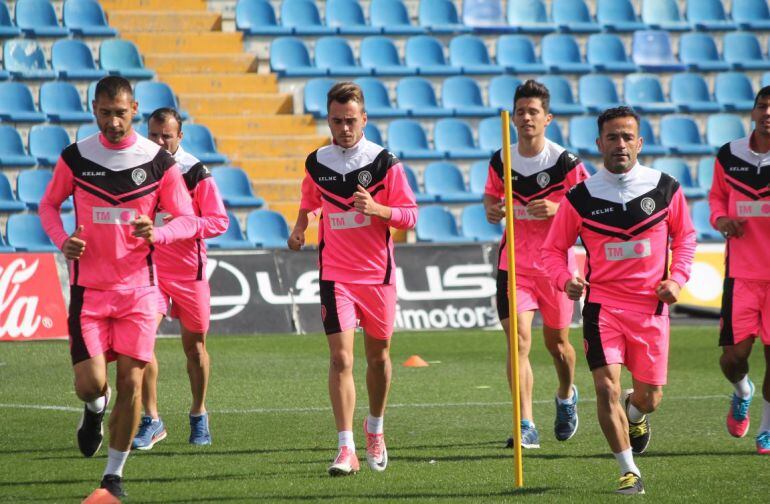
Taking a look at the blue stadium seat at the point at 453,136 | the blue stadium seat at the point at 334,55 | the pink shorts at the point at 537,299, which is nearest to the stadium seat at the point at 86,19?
the blue stadium seat at the point at 334,55

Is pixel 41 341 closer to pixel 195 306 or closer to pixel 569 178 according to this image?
pixel 195 306

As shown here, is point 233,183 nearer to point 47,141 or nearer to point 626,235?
point 47,141

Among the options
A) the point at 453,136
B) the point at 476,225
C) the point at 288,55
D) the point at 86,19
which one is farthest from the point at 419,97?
the point at 86,19

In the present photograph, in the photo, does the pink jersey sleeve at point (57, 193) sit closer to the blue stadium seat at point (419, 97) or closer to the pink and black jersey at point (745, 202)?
the pink and black jersey at point (745, 202)

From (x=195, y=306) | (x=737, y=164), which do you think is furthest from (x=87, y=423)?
(x=737, y=164)

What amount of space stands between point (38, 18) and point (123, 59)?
1543 millimetres

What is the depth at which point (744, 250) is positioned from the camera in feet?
28.3

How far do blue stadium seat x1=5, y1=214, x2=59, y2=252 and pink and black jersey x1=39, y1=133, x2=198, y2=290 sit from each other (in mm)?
11628

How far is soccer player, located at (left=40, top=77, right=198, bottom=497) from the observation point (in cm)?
673

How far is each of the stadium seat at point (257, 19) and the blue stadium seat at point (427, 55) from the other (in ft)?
6.78

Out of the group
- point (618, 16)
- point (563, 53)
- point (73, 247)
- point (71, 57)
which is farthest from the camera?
point (618, 16)

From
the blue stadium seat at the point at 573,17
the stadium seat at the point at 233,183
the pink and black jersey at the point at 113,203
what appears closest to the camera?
the pink and black jersey at the point at 113,203

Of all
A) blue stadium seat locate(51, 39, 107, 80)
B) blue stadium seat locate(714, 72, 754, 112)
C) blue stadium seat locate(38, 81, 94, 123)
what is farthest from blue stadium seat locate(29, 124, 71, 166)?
blue stadium seat locate(714, 72, 754, 112)

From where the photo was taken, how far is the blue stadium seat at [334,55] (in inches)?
861
